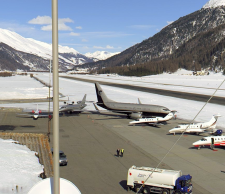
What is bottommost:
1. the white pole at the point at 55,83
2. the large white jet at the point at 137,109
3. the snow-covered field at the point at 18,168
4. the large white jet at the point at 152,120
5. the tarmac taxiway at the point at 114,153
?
the tarmac taxiway at the point at 114,153

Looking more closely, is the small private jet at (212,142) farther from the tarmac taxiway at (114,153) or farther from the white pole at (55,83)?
the white pole at (55,83)

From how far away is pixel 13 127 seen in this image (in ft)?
202

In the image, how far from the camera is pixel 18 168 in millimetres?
34094

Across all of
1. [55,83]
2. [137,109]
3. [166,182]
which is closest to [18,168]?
[166,182]

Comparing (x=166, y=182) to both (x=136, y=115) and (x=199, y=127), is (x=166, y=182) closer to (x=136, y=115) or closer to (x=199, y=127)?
(x=199, y=127)

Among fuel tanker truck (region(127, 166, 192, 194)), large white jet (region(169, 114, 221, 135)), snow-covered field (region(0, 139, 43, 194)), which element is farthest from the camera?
Answer: large white jet (region(169, 114, 221, 135))

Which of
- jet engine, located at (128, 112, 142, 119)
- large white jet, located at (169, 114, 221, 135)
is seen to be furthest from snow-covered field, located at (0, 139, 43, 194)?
jet engine, located at (128, 112, 142, 119)

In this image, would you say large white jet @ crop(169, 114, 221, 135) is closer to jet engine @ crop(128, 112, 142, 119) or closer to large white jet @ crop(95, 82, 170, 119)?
large white jet @ crop(95, 82, 170, 119)

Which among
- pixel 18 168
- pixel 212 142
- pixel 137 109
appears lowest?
pixel 18 168

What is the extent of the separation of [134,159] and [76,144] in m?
11.7

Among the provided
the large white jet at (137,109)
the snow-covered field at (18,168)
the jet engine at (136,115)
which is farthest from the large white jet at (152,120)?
the snow-covered field at (18,168)

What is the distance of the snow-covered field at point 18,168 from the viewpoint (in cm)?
2945

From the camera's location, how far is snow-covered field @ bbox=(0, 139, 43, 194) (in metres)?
29.5

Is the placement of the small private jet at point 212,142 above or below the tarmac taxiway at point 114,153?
above
